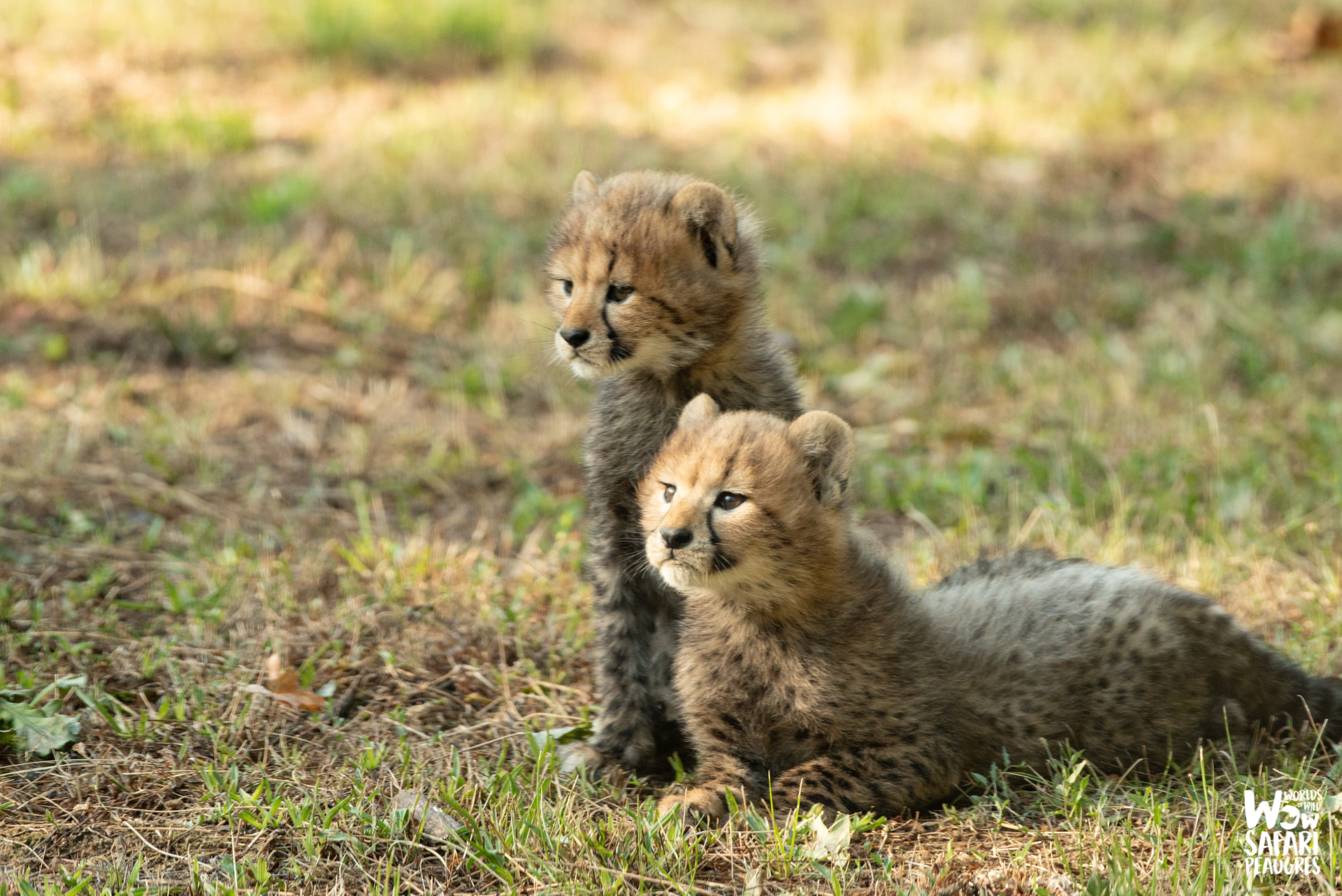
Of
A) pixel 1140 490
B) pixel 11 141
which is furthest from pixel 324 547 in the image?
pixel 11 141

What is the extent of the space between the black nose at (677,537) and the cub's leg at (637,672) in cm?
71

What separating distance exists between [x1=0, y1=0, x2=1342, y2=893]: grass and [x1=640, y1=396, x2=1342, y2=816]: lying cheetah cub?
0.13m

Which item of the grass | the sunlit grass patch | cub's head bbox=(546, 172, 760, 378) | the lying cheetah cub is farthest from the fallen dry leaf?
the sunlit grass patch

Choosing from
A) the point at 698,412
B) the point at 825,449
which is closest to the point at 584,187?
the point at 698,412

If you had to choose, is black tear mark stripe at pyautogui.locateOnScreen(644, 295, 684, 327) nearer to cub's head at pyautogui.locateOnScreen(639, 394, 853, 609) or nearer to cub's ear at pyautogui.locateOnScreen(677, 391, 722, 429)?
cub's ear at pyautogui.locateOnScreen(677, 391, 722, 429)

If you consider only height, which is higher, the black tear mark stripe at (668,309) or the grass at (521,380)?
the black tear mark stripe at (668,309)

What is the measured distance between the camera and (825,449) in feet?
11.0

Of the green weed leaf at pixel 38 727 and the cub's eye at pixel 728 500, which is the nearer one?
the cub's eye at pixel 728 500

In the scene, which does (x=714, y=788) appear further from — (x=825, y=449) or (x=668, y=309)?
(x=668, y=309)

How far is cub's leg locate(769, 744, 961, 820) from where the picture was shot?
10.8ft

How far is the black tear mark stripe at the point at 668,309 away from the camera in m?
3.76

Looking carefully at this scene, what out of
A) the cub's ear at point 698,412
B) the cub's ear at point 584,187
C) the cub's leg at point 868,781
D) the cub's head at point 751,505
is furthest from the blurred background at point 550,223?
the cub's leg at point 868,781

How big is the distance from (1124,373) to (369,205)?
4.75 meters

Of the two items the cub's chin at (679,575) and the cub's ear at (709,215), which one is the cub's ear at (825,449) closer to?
the cub's chin at (679,575)
